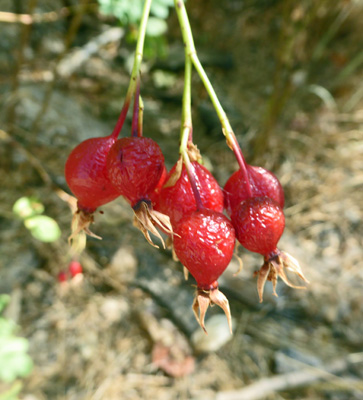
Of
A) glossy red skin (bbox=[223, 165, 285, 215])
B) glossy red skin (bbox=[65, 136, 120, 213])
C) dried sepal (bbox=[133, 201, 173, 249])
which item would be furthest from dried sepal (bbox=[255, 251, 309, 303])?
glossy red skin (bbox=[65, 136, 120, 213])

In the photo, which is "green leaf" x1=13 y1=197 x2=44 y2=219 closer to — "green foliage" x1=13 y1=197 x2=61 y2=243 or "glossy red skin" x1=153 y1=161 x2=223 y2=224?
"green foliage" x1=13 y1=197 x2=61 y2=243

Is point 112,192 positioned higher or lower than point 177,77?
higher

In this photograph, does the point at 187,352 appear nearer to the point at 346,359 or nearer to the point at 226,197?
the point at 346,359

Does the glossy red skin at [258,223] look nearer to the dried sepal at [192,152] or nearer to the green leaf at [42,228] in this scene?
the dried sepal at [192,152]

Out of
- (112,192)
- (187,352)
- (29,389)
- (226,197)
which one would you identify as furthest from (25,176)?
(226,197)

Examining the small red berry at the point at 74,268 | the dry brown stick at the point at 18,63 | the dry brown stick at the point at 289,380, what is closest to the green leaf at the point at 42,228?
the small red berry at the point at 74,268

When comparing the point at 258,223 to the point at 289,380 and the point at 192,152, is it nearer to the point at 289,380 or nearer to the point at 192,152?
the point at 192,152
